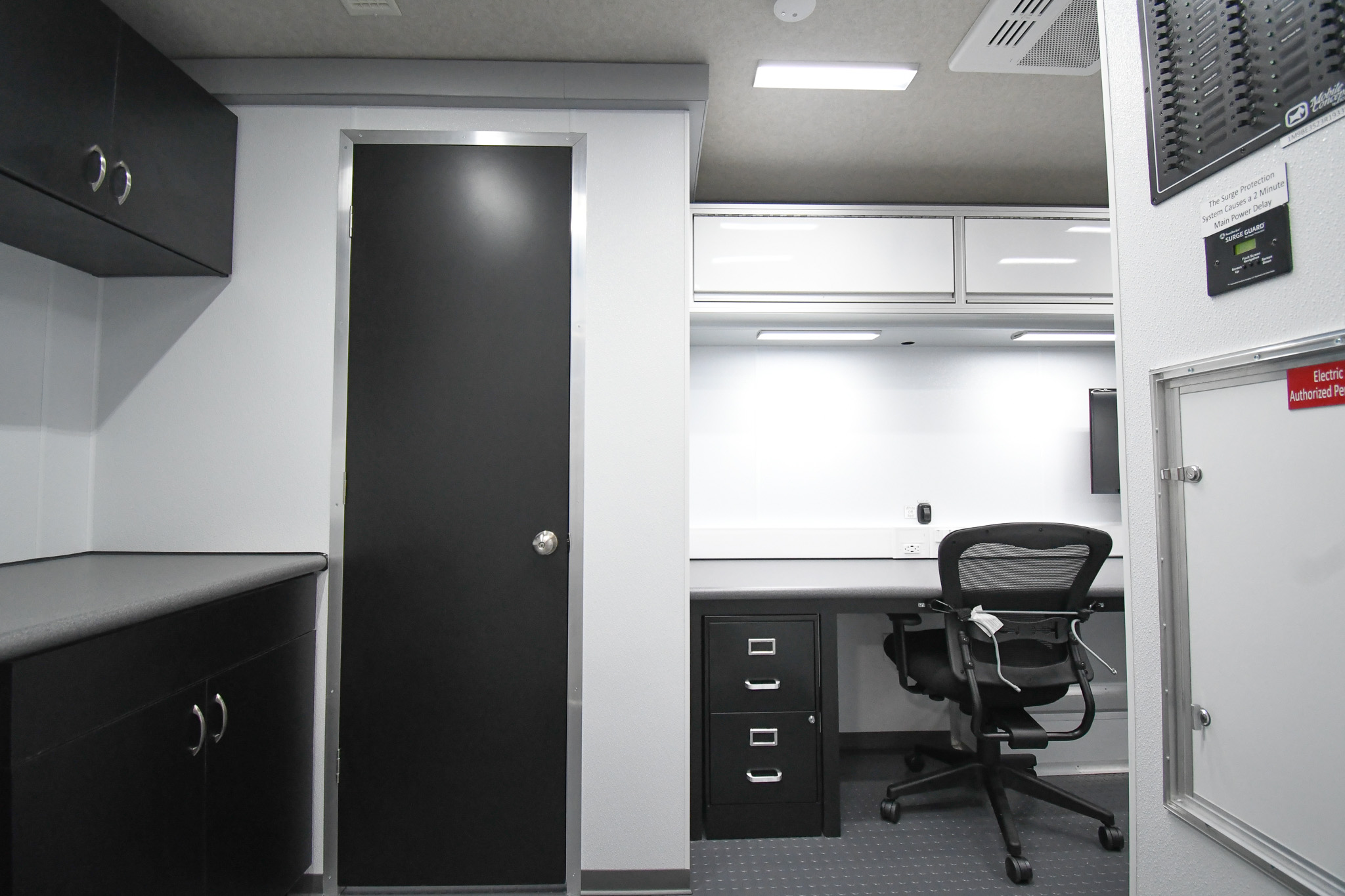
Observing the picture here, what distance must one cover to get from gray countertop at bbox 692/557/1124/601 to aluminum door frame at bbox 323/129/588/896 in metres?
0.50

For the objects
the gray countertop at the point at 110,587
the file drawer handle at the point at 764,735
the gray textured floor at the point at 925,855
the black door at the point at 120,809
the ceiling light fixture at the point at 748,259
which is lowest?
the gray textured floor at the point at 925,855

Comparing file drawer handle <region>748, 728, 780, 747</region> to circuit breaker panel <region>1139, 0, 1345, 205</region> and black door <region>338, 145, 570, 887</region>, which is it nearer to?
black door <region>338, 145, 570, 887</region>

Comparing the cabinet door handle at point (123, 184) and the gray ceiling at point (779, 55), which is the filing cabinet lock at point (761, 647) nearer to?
the gray ceiling at point (779, 55)

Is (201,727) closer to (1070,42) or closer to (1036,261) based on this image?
(1070,42)

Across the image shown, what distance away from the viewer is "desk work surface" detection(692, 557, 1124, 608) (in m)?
2.10

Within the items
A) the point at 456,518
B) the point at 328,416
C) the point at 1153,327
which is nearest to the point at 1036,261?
the point at 1153,327

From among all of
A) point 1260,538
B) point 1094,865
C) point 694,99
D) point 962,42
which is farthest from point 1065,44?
point 1094,865

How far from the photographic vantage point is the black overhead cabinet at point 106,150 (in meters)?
1.24

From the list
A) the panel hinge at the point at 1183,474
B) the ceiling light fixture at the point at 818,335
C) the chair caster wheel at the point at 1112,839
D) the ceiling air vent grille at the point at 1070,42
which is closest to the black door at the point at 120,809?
the panel hinge at the point at 1183,474

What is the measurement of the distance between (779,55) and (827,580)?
1.66m

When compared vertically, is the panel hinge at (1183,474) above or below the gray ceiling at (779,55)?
below

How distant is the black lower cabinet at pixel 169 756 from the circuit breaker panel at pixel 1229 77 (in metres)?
1.84

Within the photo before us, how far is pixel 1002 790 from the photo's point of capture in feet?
6.70

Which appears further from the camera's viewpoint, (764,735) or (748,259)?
(748,259)
